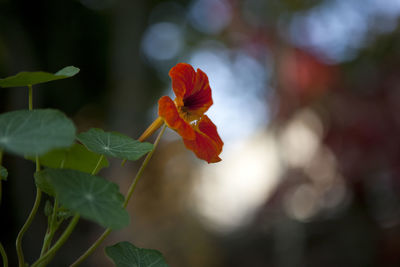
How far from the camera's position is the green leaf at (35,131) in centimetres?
25

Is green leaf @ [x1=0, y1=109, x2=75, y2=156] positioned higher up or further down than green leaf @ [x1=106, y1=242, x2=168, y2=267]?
higher up

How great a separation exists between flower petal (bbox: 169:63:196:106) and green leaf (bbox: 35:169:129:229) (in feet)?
0.44

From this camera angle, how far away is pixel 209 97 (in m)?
0.44

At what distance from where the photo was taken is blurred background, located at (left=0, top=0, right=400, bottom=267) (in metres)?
2.25

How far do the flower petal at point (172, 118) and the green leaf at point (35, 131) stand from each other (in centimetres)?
10

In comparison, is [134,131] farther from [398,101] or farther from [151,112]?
[398,101]

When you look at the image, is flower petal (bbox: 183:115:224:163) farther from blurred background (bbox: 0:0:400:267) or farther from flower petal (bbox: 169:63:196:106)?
blurred background (bbox: 0:0:400:267)

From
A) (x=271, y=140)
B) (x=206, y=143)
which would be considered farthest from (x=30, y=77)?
(x=271, y=140)

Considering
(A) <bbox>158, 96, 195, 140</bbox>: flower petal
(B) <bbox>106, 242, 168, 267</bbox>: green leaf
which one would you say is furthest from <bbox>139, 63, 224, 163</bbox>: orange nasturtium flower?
(B) <bbox>106, 242, 168, 267</bbox>: green leaf

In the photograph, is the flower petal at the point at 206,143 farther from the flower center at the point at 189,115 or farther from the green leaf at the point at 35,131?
the green leaf at the point at 35,131

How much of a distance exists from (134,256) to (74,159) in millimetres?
111

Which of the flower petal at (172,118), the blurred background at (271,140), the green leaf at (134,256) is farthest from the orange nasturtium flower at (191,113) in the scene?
the blurred background at (271,140)

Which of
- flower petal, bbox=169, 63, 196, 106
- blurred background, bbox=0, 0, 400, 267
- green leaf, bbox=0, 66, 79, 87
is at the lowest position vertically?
blurred background, bbox=0, 0, 400, 267

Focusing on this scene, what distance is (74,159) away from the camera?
36 centimetres
